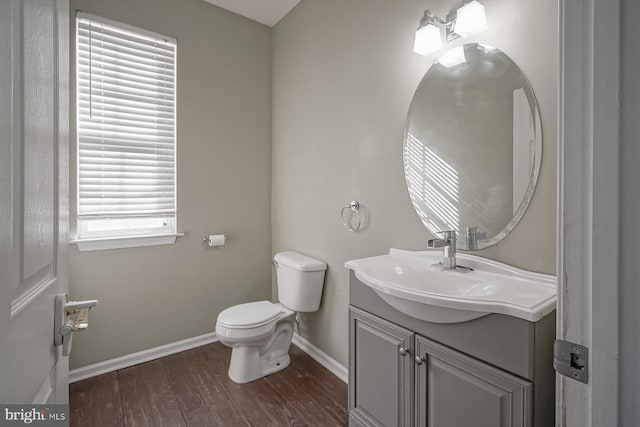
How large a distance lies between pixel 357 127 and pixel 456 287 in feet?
3.71

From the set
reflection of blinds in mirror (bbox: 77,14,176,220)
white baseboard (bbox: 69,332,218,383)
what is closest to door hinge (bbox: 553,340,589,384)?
reflection of blinds in mirror (bbox: 77,14,176,220)

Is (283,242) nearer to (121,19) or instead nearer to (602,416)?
(121,19)

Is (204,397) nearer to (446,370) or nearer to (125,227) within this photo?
(125,227)

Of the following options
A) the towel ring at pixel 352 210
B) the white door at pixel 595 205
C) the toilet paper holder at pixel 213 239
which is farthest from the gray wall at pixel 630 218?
the toilet paper holder at pixel 213 239

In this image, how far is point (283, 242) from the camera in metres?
2.77

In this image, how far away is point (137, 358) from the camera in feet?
7.58

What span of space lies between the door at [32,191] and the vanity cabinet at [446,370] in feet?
3.55

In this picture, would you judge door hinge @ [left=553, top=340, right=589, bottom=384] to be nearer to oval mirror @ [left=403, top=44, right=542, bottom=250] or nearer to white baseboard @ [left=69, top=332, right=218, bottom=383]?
oval mirror @ [left=403, top=44, right=542, bottom=250]

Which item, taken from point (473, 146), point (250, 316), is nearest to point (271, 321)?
point (250, 316)

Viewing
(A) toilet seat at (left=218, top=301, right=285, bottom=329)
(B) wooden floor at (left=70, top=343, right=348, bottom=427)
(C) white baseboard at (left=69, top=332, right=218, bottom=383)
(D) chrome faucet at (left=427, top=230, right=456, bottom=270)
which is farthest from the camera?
(C) white baseboard at (left=69, top=332, right=218, bottom=383)

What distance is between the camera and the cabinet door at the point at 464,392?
3.12 feet

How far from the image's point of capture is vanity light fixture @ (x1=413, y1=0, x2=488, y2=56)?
1.33 metres

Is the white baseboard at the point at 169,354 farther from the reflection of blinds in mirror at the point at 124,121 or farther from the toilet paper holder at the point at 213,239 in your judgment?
the reflection of blinds in mirror at the point at 124,121

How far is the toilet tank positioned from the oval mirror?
90 cm
